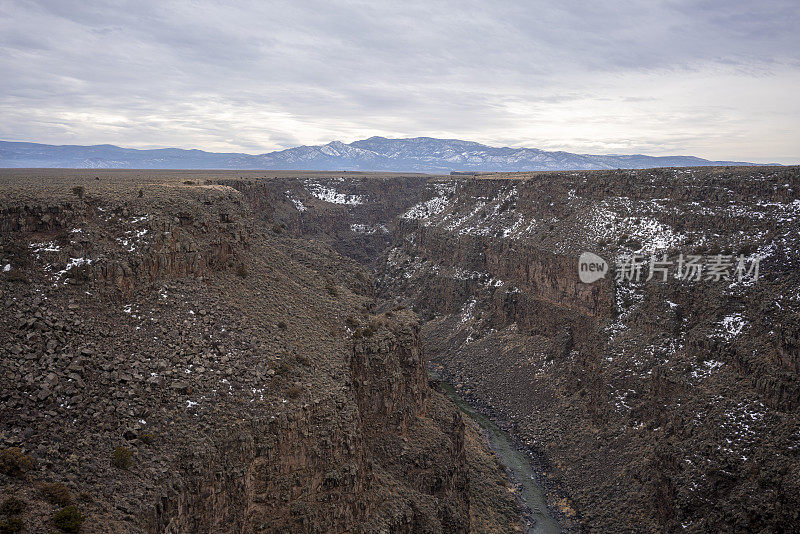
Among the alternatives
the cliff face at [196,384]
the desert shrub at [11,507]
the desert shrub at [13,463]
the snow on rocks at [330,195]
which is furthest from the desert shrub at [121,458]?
the snow on rocks at [330,195]

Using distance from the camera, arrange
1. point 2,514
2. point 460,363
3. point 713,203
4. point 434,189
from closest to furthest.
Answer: point 2,514 → point 713,203 → point 460,363 → point 434,189

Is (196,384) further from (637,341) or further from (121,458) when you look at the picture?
(637,341)

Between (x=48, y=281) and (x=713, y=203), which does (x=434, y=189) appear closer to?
(x=713, y=203)

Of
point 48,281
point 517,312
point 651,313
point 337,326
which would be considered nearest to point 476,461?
point 337,326

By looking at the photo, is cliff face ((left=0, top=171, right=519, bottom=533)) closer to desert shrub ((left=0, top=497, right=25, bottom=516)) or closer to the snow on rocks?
desert shrub ((left=0, top=497, right=25, bottom=516))

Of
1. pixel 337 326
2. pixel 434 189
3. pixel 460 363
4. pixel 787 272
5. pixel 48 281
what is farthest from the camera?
pixel 434 189

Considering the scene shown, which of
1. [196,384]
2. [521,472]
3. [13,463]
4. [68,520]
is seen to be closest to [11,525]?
[68,520]

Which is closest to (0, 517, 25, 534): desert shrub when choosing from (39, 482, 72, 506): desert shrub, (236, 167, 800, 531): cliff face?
(39, 482, 72, 506): desert shrub
